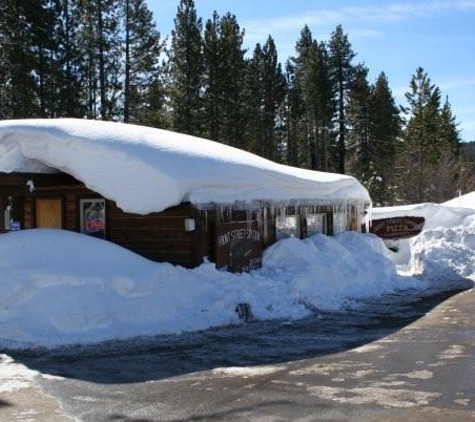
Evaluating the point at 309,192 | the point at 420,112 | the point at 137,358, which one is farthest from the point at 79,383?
the point at 420,112

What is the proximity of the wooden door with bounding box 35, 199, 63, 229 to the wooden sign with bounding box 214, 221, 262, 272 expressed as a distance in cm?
399

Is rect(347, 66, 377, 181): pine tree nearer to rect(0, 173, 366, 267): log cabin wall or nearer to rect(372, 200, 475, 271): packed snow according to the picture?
rect(372, 200, 475, 271): packed snow

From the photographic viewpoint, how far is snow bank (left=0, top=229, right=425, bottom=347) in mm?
9445

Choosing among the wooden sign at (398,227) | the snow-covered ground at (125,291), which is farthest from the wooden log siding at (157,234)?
the wooden sign at (398,227)

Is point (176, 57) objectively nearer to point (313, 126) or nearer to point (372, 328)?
point (313, 126)

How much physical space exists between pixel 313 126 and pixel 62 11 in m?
21.8

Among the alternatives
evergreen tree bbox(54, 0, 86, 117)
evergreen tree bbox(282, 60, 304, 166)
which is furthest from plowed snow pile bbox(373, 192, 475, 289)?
evergreen tree bbox(282, 60, 304, 166)

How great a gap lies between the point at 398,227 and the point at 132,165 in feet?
30.0

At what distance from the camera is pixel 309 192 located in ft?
51.9

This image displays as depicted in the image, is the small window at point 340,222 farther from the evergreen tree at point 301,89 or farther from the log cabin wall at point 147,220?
the evergreen tree at point 301,89

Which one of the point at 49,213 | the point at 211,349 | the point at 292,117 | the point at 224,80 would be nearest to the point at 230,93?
the point at 224,80

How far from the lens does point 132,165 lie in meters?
12.3

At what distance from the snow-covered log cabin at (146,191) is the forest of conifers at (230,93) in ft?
57.4

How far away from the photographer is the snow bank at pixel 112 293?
9.45 m
